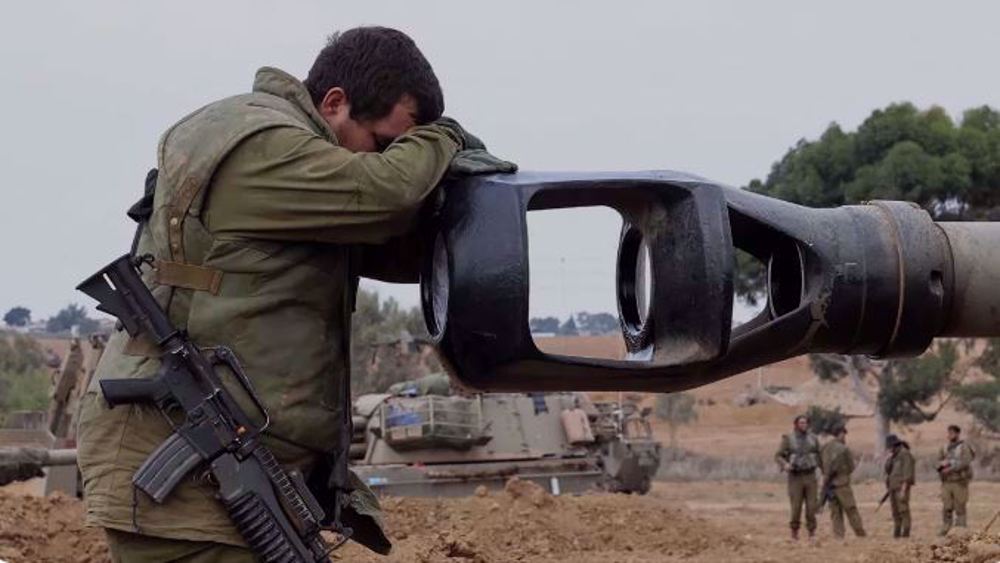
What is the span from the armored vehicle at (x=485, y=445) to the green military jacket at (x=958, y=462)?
148 inches

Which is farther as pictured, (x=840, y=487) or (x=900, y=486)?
(x=900, y=486)

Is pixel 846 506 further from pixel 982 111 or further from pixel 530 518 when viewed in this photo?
pixel 982 111

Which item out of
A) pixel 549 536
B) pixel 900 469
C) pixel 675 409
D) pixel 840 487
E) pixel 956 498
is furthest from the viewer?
pixel 675 409

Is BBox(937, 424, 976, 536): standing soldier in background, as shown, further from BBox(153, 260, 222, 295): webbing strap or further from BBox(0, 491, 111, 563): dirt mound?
BBox(153, 260, 222, 295): webbing strap

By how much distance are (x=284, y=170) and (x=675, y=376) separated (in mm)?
759

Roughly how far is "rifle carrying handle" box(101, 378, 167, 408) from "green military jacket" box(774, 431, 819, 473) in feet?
52.0

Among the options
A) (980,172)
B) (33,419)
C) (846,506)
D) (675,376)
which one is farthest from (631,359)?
(980,172)

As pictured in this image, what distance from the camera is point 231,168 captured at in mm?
2789

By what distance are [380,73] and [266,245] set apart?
38 cm

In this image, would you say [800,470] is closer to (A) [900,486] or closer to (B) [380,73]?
(A) [900,486]

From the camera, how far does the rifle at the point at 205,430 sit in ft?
9.00

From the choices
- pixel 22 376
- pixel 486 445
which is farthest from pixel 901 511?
pixel 22 376

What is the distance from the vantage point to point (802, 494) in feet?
59.2

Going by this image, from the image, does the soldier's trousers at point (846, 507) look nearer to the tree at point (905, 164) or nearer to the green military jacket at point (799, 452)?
the green military jacket at point (799, 452)
